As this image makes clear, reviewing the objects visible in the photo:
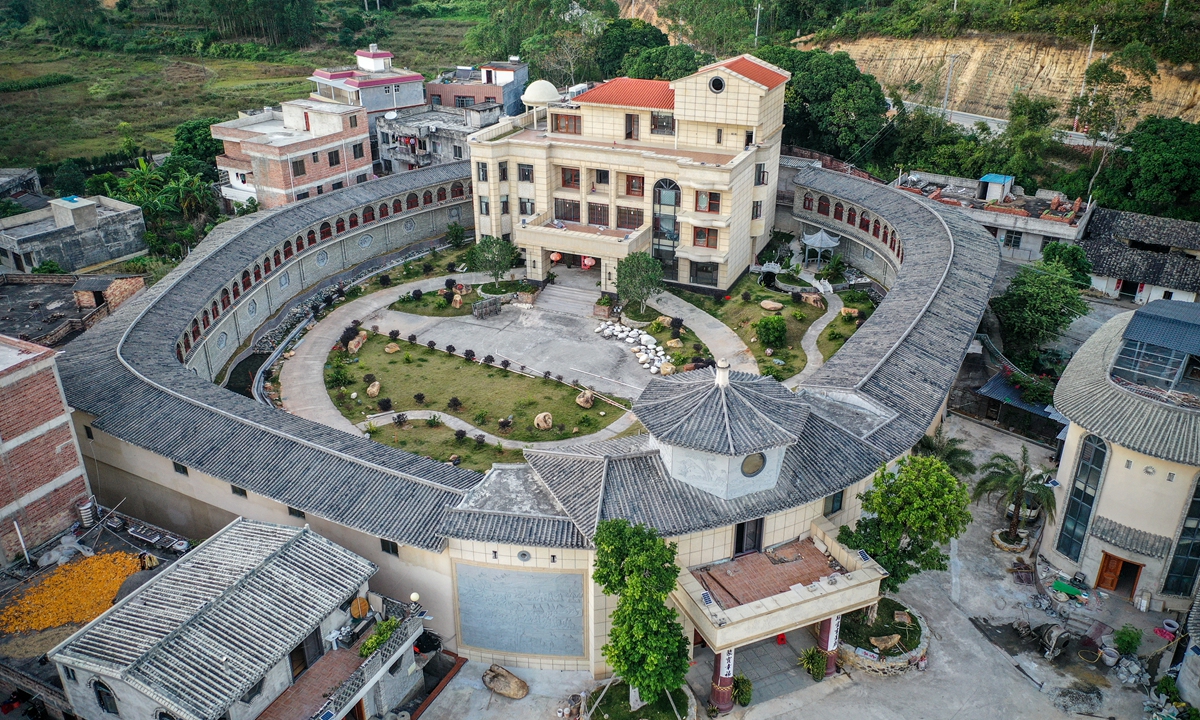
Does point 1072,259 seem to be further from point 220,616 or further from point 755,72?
point 220,616

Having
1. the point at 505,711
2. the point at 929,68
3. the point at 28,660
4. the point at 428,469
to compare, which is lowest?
the point at 505,711

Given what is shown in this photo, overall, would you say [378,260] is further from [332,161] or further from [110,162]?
[110,162]

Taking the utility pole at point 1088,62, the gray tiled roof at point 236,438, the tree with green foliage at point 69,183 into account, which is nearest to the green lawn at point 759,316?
the gray tiled roof at point 236,438

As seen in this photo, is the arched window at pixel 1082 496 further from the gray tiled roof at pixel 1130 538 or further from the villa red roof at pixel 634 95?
the villa red roof at pixel 634 95

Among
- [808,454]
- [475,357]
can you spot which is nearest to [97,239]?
[475,357]

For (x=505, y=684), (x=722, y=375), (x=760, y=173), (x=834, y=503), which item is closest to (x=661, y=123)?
(x=760, y=173)

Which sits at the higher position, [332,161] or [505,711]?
[332,161]

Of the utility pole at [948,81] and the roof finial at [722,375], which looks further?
the utility pole at [948,81]
